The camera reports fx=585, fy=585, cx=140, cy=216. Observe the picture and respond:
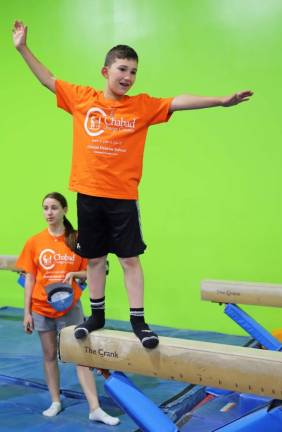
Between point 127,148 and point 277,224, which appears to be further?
point 277,224

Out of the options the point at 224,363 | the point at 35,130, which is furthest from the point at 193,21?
the point at 224,363

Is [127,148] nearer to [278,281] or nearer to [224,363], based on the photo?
[224,363]

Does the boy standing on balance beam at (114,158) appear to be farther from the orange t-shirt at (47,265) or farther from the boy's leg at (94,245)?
the orange t-shirt at (47,265)

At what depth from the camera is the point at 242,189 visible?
5.18 meters

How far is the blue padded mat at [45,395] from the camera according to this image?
134 inches

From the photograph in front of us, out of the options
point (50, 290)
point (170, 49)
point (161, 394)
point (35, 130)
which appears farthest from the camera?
point (35, 130)

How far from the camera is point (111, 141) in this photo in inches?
98.1

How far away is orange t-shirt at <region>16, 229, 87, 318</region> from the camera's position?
11.7ft

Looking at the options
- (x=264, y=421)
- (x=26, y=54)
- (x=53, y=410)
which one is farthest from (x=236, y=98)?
(x=53, y=410)

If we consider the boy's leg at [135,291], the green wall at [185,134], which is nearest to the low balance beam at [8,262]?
the green wall at [185,134]

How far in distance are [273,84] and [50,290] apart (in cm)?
276

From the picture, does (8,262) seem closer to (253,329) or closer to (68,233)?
(68,233)

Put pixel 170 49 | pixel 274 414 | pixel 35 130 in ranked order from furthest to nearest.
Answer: pixel 35 130 < pixel 170 49 < pixel 274 414

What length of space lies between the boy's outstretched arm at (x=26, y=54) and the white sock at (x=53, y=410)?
200 centimetres
